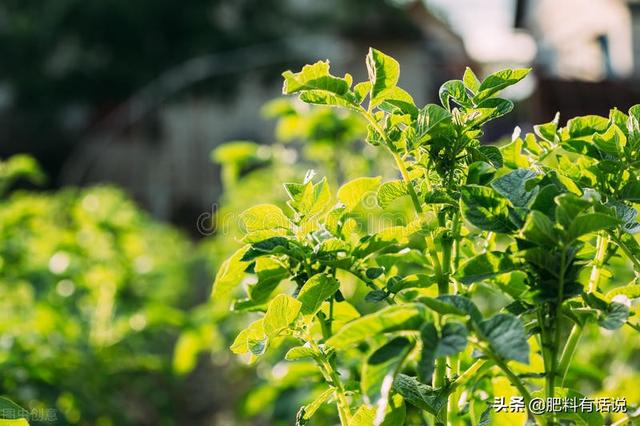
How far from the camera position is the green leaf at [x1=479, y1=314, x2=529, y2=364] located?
2.25 ft

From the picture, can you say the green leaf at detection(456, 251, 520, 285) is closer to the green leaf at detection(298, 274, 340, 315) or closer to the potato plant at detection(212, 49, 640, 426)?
the potato plant at detection(212, 49, 640, 426)

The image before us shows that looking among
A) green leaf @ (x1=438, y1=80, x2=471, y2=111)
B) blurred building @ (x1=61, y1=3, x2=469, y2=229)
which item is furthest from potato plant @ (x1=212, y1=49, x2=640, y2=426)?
blurred building @ (x1=61, y1=3, x2=469, y2=229)

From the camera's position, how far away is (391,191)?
903 mm

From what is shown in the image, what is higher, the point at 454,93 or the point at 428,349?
the point at 454,93

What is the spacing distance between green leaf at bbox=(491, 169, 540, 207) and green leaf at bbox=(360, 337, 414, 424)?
7.2 inches

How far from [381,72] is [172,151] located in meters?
14.0

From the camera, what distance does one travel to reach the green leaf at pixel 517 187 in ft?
2.66

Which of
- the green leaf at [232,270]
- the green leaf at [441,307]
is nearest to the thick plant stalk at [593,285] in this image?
the green leaf at [441,307]

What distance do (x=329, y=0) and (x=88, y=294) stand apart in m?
13.6

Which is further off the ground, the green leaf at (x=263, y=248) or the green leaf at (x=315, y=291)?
the green leaf at (x=263, y=248)

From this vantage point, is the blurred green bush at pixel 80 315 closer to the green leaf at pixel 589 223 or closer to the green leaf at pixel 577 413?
the green leaf at pixel 577 413

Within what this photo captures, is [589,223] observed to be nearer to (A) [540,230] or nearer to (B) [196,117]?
(A) [540,230]

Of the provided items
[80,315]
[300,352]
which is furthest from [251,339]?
[80,315]

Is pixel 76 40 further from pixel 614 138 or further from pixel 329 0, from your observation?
pixel 614 138
